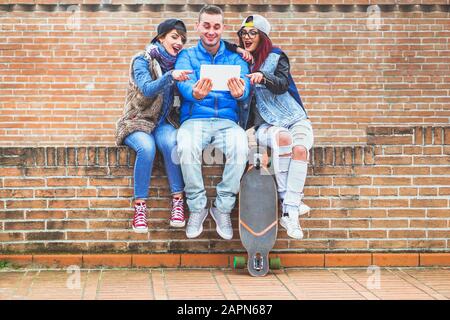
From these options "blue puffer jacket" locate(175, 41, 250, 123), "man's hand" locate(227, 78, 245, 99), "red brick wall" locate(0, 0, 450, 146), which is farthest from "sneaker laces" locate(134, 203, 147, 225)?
"red brick wall" locate(0, 0, 450, 146)

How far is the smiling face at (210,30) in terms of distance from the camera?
5.74 meters

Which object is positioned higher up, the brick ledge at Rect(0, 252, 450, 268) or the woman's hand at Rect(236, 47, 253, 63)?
the woman's hand at Rect(236, 47, 253, 63)

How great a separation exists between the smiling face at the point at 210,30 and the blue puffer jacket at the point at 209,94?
5cm

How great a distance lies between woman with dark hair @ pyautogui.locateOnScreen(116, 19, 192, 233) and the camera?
5695 millimetres

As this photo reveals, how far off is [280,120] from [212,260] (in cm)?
120

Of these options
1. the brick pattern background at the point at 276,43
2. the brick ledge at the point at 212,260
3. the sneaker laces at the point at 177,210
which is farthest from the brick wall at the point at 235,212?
the brick pattern background at the point at 276,43

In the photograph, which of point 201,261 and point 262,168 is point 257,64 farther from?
point 201,261

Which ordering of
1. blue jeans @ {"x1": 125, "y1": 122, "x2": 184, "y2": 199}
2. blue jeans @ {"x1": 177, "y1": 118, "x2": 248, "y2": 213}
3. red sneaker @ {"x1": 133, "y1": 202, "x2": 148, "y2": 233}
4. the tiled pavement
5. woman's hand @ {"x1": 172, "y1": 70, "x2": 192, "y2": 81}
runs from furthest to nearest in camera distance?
1. red sneaker @ {"x1": 133, "y1": 202, "x2": 148, "y2": 233}
2. blue jeans @ {"x1": 125, "y1": 122, "x2": 184, "y2": 199}
3. blue jeans @ {"x1": 177, "y1": 118, "x2": 248, "y2": 213}
4. woman's hand @ {"x1": 172, "y1": 70, "x2": 192, "y2": 81}
5. the tiled pavement

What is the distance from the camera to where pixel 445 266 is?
19.6ft

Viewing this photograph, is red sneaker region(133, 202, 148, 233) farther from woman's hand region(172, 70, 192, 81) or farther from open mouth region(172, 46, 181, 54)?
open mouth region(172, 46, 181, 54)

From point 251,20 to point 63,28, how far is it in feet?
11.5

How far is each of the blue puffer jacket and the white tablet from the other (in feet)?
0.38

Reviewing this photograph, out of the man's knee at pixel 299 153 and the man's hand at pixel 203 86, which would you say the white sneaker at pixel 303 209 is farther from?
the man's hand at pixel 203 86

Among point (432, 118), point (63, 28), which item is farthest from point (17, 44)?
point (432, 118)
